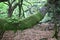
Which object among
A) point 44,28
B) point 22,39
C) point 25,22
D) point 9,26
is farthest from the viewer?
point 44,28

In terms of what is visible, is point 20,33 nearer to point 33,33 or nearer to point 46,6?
point 33,33

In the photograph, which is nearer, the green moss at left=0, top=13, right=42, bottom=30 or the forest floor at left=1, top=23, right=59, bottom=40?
the green moss at left=0, top=13, right=42, bottom=30

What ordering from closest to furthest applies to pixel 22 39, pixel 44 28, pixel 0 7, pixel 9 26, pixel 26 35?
pixel 9 26 < pixel 22 39 < pixel 26 35 < pixel 44 28 < pixel 0 7

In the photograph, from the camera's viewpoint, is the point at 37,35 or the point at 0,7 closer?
the point at 37,35

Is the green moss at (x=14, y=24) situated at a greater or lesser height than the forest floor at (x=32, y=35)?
greater

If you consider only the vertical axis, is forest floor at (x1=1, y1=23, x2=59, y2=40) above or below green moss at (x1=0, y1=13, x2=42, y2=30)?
below

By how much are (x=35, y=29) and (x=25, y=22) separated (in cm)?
443

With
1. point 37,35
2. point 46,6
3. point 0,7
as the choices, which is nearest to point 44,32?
point 37,35

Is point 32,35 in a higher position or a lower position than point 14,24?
lower

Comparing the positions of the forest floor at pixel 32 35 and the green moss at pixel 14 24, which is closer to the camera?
the green moss at pixel 14 24

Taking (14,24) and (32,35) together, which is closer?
(14,24)

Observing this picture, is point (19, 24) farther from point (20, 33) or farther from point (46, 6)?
point (20, 33)

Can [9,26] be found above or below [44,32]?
above

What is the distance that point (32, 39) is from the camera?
6.62 meters
